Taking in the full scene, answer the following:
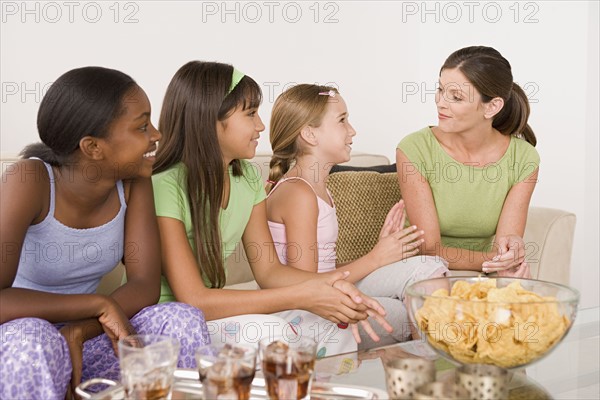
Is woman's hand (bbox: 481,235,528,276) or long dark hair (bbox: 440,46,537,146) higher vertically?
long dark hair (bbox: 440,46,537,146)

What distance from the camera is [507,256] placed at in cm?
233

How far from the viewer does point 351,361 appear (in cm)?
156

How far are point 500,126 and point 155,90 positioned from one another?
4.47 ft

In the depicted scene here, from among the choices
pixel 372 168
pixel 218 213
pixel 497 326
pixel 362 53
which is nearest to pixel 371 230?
pixel 372 168

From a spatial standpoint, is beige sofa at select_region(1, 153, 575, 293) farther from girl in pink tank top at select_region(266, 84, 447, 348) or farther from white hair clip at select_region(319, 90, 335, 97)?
white hair clip at select_region(319, 90, 335, 97)

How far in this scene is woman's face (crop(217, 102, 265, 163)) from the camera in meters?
2.06

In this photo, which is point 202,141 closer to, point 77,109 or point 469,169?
point 77,109

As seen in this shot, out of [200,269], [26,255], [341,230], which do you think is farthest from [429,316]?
[341,230]

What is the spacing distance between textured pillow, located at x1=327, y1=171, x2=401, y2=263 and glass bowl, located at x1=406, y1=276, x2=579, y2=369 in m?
1.18

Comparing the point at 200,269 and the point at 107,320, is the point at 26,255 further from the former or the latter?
the point at 200,269

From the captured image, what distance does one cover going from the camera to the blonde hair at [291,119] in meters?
2.38

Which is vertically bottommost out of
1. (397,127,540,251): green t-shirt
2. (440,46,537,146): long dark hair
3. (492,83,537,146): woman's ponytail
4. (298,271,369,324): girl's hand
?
(298,271,369,324): girl's hand

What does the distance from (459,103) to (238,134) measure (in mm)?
791

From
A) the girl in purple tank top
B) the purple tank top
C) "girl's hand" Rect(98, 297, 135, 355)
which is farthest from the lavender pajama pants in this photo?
the purple tank top
